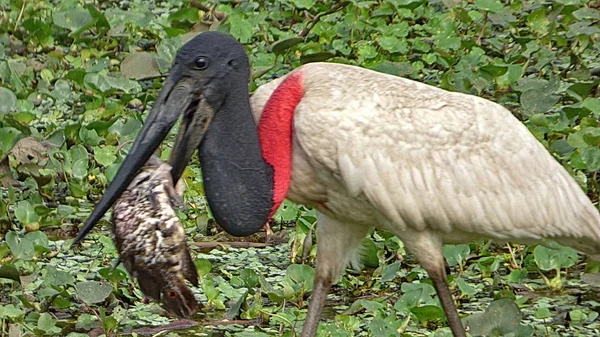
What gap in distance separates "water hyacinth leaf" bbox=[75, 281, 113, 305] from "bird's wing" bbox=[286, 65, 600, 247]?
41.6 inches

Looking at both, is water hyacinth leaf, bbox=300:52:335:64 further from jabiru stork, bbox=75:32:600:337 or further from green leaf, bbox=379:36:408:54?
jabiru stork, bbox=75:32:600:337

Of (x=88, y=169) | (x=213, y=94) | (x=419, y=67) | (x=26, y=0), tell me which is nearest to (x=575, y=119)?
(x=419, y=67)

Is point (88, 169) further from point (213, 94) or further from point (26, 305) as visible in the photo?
point (213, 94)

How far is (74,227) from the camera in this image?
7078 mm

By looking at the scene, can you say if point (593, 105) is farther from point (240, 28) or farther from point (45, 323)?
point (45, 323)

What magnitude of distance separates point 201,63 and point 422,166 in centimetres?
85

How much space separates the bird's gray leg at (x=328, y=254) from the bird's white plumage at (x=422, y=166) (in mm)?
171

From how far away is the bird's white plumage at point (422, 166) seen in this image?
521 centimetres

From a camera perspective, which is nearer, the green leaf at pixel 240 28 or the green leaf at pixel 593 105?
the green leaf at pixel 593 105

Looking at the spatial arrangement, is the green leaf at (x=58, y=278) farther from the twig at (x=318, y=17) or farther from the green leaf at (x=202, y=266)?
the twig at (x=318, y=17)

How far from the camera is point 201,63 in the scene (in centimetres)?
514

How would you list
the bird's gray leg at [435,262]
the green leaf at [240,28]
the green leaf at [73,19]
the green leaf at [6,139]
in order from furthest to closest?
the green leaf at [73,19], the green leaf at [240,28], the green leaf at [6,139], the bird's gray leg at [435,262]

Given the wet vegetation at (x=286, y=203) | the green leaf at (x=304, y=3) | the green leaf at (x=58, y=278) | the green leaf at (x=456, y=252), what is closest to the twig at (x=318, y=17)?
the wet vegetation at (x=286, y=203)

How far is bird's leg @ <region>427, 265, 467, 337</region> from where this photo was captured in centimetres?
546
